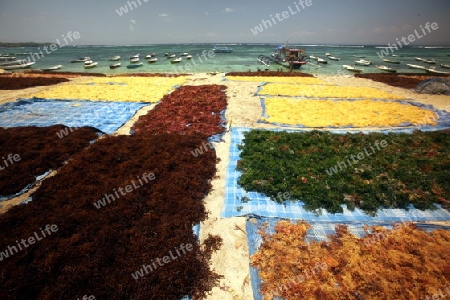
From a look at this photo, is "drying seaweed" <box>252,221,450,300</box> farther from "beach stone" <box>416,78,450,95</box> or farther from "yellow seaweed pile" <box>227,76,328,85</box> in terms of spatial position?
"yellow seaweed pile" <box>227,76,328,85</box>

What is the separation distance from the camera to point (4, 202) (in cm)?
691

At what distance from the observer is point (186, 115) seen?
13688 mm

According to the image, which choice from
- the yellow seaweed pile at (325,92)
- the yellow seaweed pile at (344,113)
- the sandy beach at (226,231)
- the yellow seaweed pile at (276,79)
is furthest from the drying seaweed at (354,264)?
the yellow seaweed pile at (276,79)

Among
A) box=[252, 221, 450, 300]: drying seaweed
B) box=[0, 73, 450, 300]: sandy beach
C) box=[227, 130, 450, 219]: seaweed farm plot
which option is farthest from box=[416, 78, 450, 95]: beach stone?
box=[252, 221, 450, 300]: drying seaweed

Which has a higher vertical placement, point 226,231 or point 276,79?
point 276,79

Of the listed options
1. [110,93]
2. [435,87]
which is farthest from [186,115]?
[435,87]

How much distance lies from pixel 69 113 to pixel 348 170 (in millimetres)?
16413

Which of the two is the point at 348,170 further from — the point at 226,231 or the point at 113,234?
the point at 113,234

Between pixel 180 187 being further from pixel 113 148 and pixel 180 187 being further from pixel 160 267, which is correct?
pixel 113 148

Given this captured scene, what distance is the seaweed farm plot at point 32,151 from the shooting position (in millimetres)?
7572

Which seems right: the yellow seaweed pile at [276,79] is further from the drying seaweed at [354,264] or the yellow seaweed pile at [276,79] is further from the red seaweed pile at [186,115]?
the drying seaweed at [354,264]

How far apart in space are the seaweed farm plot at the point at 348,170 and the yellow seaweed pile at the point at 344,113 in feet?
6.42

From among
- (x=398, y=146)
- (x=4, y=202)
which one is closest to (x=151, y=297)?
(x=4, y=202)

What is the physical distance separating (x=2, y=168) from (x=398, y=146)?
16.4 m
